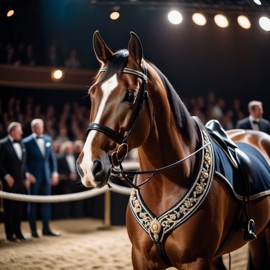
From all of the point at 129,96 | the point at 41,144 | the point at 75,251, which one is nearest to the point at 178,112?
the point at 129,96

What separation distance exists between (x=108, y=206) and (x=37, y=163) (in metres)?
1.66

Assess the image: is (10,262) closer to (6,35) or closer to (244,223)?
(244,223)

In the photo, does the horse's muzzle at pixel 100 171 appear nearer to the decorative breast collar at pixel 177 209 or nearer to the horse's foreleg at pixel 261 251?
the decorative breast collar at pixel 177 209

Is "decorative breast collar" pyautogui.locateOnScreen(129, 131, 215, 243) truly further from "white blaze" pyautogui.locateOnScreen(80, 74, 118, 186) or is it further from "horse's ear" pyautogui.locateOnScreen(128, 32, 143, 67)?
"horse's ear" pyautogui.locateOnScreen(128, 32, 143, 67)

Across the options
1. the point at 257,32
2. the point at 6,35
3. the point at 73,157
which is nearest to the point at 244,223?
the point at 73,157

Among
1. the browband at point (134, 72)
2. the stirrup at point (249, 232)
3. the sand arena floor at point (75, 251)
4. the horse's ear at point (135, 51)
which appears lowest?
the sand arena floor at point (75, 251)

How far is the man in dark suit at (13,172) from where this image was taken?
750cm

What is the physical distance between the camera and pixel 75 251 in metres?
6.56

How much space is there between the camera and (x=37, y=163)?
796 cm

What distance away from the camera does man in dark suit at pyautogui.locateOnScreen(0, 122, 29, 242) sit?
7.50 m

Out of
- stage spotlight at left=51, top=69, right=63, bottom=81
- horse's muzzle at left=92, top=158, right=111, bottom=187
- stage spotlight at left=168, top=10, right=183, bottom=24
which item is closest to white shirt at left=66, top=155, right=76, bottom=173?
stage spotlight at left=51, top=69, right=63, bottom=81

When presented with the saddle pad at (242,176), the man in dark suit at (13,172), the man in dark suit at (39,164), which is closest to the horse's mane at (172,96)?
the saddle pad at (242,176)

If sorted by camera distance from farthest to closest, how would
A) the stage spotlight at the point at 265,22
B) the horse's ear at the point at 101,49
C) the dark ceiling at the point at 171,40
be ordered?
the dark ceiling at the point at 171,40
the stage spotlight at the point at 265,22
the horse's ear at the point at 101,49

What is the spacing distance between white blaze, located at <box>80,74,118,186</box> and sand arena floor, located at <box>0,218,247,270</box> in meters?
3.46
